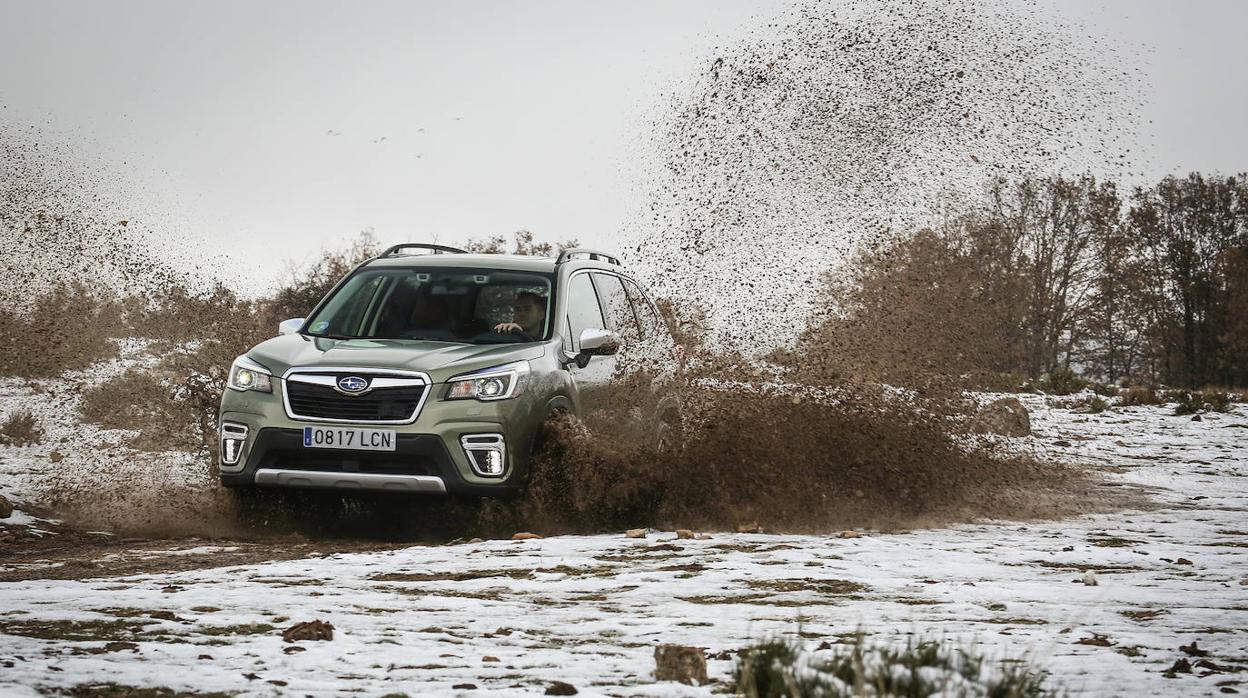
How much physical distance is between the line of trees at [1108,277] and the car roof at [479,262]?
16040 millimetres

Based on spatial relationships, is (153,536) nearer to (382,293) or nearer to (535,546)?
(382,293)

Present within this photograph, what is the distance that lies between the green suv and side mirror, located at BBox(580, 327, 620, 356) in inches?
0.5

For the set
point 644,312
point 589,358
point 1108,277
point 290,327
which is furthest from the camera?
point 1108,277

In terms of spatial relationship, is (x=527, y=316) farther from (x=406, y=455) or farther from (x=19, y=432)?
(x=19, y=432)

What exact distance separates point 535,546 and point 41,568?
264cm

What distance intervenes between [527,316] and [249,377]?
1.86 metres

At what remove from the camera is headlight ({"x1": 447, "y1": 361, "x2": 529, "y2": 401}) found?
7371 millimetres

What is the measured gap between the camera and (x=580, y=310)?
8641 millimetres

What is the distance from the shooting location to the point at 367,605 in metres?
5.01

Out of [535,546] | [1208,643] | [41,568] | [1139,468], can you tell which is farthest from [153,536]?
[1139,468]

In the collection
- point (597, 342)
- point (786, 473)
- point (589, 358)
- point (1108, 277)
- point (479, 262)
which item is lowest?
point (786, 473)

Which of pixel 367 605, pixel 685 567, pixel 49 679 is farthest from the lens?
pixel 685 567

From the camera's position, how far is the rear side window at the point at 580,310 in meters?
8.34

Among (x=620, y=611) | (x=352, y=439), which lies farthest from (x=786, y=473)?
(x=620, y=611)
